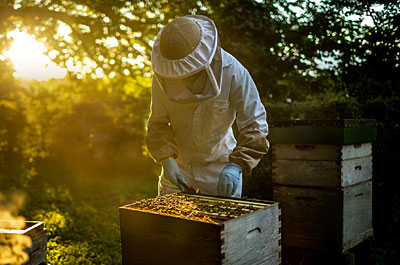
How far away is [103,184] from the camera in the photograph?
795cm

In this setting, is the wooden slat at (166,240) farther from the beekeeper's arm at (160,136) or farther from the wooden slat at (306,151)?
the wooden slat at (306,151)

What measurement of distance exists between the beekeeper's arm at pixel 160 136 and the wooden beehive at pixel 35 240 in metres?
0.90

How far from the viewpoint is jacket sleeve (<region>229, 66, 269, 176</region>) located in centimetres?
235

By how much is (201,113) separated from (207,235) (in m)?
1.04

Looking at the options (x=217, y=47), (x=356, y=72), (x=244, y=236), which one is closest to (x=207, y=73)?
(x=217, y=47)

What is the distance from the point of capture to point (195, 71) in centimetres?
217

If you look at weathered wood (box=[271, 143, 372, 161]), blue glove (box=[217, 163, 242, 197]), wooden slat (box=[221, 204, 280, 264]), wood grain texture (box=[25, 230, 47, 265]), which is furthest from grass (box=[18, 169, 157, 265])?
wooden slat (box=[221, 204, 280, 264])

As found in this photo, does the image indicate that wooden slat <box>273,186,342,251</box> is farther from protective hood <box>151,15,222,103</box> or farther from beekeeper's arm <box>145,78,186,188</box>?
protective hood <box>151,15,222,103</box>

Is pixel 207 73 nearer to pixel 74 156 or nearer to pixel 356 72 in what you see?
pixel 356 72

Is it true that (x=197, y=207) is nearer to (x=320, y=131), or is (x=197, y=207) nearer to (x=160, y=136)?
(x=160, y=136)

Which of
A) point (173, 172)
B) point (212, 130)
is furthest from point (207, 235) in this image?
point (212, 130)

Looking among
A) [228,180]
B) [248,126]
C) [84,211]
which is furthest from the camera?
[84,211]

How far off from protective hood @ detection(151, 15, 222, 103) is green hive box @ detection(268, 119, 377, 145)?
46.9 inches

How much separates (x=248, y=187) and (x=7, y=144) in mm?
6274
